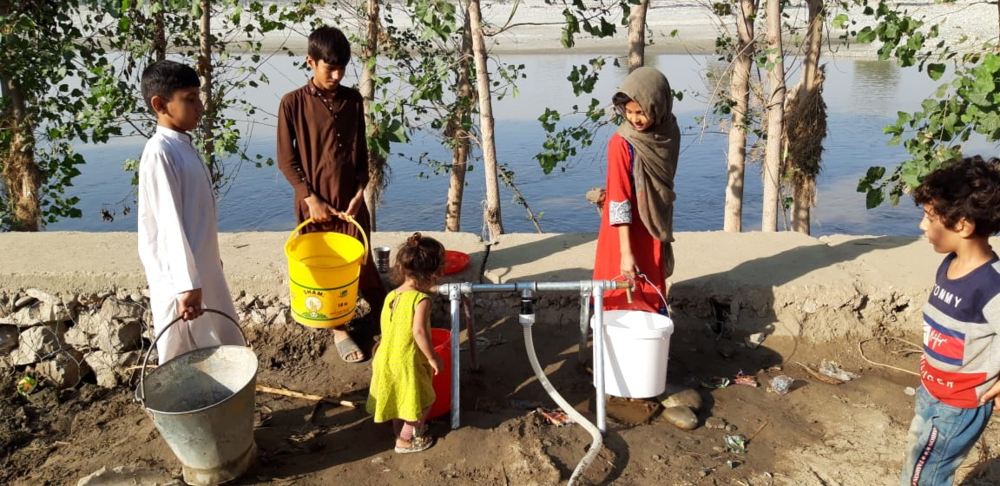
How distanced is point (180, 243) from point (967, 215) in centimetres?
281

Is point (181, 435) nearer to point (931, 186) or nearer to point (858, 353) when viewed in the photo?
point (931, 186)

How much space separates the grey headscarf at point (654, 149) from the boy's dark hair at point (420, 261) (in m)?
1.01

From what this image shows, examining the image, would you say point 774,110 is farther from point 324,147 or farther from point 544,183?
point 544,183

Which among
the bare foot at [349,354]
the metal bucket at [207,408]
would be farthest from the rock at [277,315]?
the metal bucket at [207,408]

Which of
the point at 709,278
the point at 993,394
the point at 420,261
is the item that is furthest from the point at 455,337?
the point at 993,394

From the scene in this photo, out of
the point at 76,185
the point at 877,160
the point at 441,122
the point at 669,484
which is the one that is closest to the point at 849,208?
the point at 877,160

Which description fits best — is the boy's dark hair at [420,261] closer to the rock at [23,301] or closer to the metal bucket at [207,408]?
the metal bucket at [207,408]

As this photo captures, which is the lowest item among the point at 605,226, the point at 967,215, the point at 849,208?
the point at 849,208

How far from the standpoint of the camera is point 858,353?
13.9ft

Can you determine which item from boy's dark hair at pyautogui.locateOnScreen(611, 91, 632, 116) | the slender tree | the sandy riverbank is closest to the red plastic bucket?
boy's dark hair at pyautogui.locateOnScreen(611, 91, 632, 116)

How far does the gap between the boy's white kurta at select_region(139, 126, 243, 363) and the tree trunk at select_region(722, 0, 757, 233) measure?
4329 mm

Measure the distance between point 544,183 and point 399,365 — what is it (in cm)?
947

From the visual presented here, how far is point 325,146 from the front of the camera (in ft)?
12.6

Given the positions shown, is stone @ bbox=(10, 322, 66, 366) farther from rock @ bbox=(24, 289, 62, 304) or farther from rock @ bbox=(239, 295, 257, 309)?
rock @ bbox=(239, 295, 257, 309)
